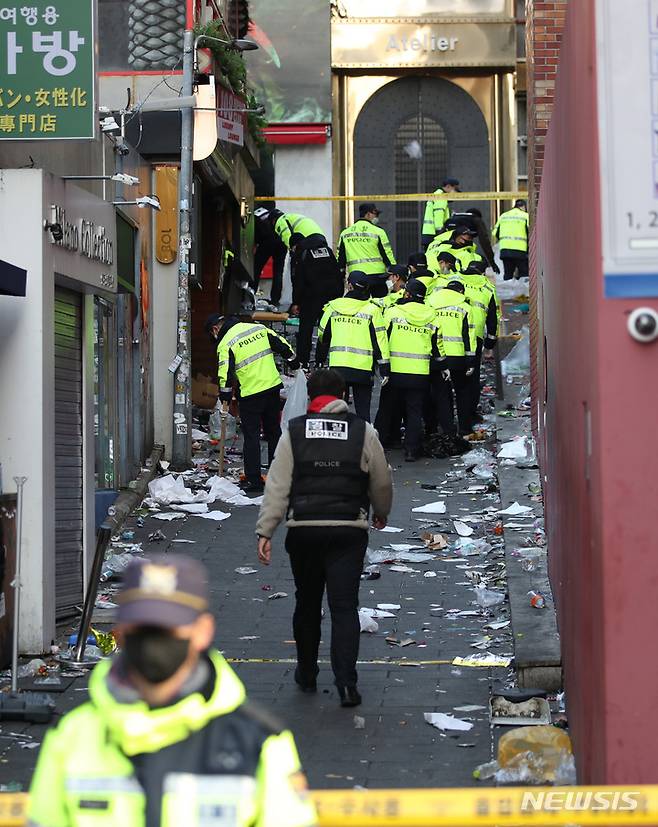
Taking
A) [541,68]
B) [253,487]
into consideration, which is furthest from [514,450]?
[541,68]

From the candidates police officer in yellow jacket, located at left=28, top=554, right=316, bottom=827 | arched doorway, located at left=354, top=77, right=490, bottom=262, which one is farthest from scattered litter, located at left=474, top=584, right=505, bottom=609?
arched doorway, located at left=354, top=77, right=490, bottom=262

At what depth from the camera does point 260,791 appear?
3.11 metres

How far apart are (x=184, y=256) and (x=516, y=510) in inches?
194

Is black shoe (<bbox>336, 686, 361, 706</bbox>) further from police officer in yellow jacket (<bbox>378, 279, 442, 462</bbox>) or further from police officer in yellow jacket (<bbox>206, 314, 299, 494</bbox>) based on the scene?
police officer in yellow jacket (<bbox>378, 279, 442, 462</bbox>)

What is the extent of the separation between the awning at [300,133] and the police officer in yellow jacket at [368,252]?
9721mm

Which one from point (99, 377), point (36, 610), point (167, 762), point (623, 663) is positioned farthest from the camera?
point (99, 377)

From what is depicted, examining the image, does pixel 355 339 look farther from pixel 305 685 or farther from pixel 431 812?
pixel 431 812

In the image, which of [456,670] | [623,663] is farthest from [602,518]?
[456,670]

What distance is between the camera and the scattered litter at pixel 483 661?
31.2 ft

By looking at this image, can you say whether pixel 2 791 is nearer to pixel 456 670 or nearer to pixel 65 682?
pixel 65 682

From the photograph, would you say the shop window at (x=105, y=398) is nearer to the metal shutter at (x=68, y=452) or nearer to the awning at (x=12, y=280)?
the metal shutter at (x=68, y=452)

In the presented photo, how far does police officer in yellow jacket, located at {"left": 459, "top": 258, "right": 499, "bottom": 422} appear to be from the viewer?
18391mm

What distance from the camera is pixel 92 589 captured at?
9641 mm

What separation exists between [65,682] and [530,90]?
9.46 m
